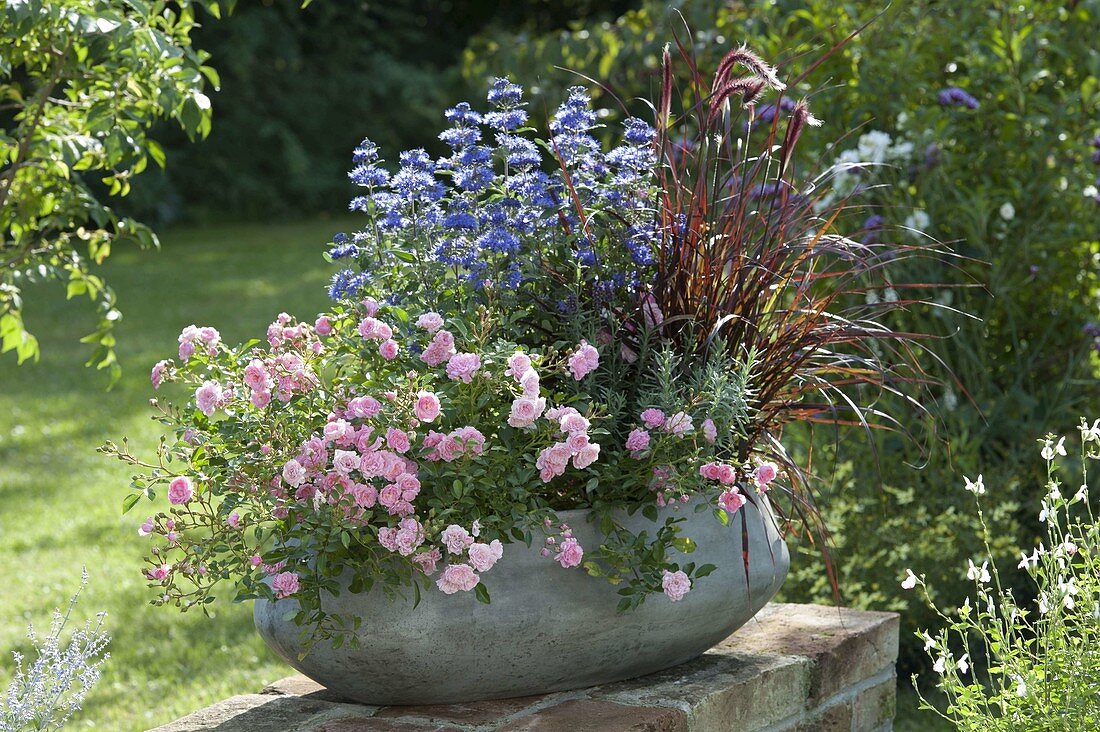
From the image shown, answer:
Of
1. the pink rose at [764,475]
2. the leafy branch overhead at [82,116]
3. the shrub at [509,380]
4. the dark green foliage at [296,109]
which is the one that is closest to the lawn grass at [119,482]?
the leafy branch overhead at [82,116]

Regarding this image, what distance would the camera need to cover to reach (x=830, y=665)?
2.32m

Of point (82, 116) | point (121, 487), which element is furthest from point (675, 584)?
point (121, 487)

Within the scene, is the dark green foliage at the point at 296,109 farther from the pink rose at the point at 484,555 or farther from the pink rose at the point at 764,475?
the pink rose at the point at 484,555

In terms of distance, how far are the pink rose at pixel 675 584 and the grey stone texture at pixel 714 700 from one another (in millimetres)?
174

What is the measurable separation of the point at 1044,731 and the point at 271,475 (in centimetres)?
124

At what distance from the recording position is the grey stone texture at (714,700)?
1986mm

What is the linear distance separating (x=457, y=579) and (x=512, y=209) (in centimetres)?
70

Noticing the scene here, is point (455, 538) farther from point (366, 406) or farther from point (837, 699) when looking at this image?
point (837, 699)

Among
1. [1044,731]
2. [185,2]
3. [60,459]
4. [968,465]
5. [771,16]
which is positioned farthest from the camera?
[60,459]

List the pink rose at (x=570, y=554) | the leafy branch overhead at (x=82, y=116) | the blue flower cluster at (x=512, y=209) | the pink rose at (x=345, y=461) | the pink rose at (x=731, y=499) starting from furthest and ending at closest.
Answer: the leafy branch overhead at (x=82, y=116) < the blue flower cluster at (x=512, y=209) < the pink rose at (x=731, y=499) < the pink rose at (x=570, y=554) < the pink rose at (x=345, y=461)

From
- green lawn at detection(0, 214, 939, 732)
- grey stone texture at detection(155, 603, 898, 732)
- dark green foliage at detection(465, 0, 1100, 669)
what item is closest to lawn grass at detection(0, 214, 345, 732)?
green lawn at detection(0, 214, 939, 732)

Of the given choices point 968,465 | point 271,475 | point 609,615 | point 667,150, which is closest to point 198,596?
point 271,475

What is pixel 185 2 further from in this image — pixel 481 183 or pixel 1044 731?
pixel 1044 731

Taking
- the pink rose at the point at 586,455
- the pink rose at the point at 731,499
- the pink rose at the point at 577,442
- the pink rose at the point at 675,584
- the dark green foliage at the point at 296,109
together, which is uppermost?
the dark green foliage at the point at 296,109
